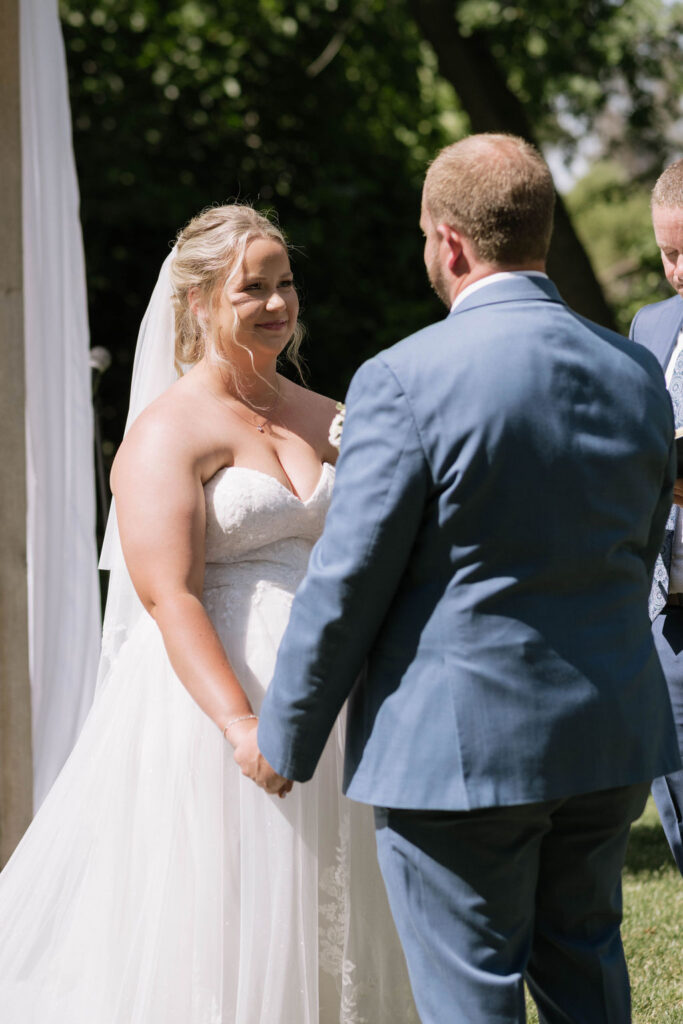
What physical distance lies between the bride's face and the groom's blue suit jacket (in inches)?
39.8

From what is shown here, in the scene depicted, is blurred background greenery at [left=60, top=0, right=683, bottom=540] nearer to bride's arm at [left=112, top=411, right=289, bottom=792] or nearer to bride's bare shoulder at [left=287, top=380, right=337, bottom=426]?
bride's bare shoulder at [left=287, top=380, right=337, bottom=426]

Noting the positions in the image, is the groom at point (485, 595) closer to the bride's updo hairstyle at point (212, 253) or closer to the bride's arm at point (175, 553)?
the bride's arm at point (175, 553)

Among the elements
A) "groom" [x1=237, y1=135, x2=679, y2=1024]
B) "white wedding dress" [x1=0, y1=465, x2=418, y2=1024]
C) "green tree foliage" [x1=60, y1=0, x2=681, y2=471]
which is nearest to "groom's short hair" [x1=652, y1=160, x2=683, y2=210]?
"groom" [x1=237, y1=135, x2=679, y2=1024]

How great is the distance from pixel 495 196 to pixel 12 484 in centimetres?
237

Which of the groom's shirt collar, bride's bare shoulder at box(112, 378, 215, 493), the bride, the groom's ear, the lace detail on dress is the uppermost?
the groom's ear

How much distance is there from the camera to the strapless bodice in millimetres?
2781

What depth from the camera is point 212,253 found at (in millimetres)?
2934

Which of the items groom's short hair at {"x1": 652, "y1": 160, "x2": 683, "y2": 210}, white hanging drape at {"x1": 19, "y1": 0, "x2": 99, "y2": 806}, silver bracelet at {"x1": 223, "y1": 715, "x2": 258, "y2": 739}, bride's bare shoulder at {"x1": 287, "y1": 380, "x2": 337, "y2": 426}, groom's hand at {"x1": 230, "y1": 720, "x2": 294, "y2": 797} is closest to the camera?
groom's hand at {"x1": 230, "y1": 720, "x2": 294, "y2": 797}

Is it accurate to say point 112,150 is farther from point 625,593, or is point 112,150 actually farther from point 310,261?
point 625,593

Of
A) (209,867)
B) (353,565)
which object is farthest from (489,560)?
(209,867)

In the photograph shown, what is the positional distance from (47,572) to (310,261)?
20.9 feet

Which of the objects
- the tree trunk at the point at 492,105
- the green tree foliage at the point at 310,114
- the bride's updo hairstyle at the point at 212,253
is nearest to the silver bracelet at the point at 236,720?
the bride's updo hairstyle at the point at 212,253

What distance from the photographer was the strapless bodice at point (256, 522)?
278 cm

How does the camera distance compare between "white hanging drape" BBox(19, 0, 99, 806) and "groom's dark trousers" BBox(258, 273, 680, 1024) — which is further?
"white hanging drape" BBox(19, 0, 99, 806)
